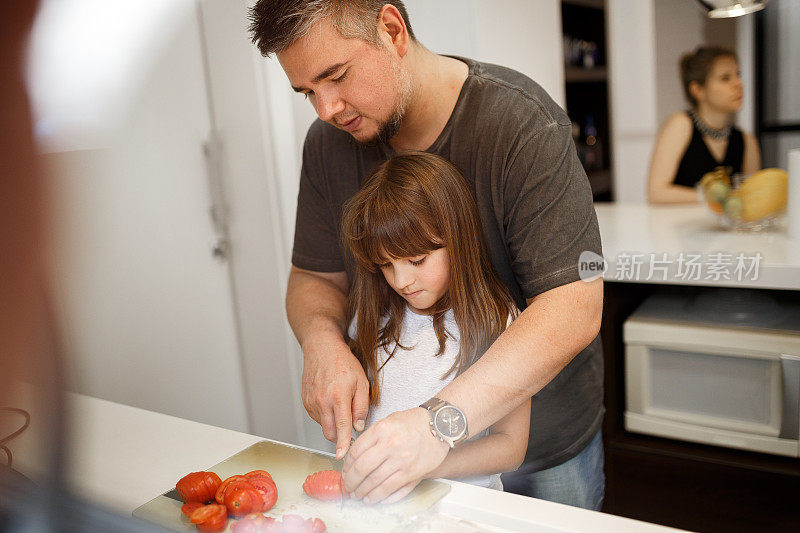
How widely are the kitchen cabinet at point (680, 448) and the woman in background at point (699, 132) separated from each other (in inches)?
1.0

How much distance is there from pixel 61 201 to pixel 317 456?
0.97 ft

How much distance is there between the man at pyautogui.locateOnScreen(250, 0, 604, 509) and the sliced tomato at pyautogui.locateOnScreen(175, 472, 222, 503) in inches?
4.2

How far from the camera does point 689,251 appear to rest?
1.54ft

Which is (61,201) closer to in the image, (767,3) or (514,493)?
(514,493)

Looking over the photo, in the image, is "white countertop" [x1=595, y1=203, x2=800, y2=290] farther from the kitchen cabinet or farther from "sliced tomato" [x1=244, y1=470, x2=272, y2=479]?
"sliced tomato" [x1=244, y1=470, x2=272, y2=479]

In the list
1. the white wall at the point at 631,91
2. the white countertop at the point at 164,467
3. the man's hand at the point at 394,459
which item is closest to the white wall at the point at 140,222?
the white countertop at the point at 164,467

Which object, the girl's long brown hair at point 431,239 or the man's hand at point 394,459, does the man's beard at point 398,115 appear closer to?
the girl's long brown hair at point 431,239

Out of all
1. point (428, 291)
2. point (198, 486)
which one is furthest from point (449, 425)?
point (198, 486)

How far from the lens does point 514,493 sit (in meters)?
0.48

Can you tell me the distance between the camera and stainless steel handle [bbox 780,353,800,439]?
1.29 ft

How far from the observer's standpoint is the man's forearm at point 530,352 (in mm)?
458

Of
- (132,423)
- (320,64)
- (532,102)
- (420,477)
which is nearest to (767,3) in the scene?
(532,102)

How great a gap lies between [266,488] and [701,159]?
1.53 feet

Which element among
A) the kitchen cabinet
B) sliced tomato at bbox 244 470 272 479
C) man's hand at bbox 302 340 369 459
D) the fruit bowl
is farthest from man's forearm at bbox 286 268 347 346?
the fruit bowl
